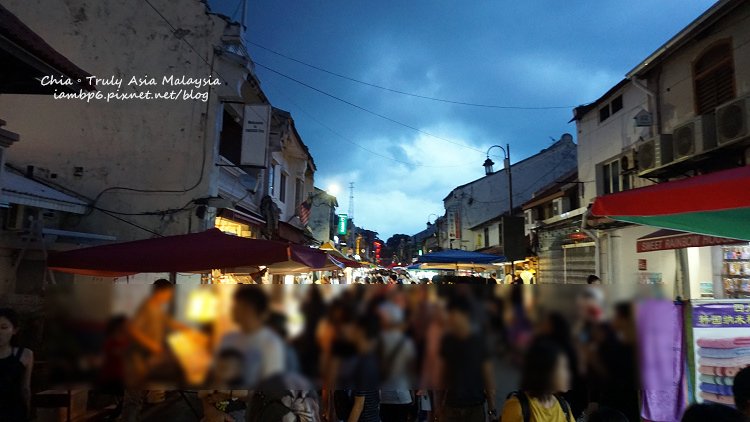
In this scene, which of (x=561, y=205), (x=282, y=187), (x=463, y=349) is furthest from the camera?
(x=282, y=187)

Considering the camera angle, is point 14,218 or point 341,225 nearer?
point 14,218

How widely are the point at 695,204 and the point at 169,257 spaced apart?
5.21 m

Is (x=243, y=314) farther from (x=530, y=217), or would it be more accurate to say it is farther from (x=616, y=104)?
(x=530, y=217)

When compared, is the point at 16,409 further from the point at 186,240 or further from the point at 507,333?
the point at 507,333

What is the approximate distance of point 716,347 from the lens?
3869mm

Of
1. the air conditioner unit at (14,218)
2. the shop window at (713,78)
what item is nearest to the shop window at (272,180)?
the air conditioner unit at (14,218)

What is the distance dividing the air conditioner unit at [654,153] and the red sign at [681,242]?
2587mm

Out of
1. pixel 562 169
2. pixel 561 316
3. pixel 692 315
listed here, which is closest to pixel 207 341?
pixel 561 316

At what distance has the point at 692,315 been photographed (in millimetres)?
3896

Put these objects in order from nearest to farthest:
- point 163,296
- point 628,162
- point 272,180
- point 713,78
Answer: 1. point 163,296
2. point 713,78
3. point 628,162
4. point 272,180

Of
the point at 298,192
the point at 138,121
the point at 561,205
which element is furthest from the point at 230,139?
the point at 561,205

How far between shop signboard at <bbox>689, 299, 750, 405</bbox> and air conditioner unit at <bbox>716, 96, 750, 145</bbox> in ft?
20.1

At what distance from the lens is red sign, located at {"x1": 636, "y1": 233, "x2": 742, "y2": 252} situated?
659cm

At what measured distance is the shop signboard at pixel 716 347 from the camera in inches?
151
